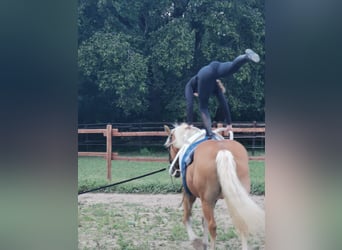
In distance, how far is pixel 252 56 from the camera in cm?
290

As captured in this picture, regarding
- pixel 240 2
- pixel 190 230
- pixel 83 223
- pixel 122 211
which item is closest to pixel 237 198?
pixel 190 230

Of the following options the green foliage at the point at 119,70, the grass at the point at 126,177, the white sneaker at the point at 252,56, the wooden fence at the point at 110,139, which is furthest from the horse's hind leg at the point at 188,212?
the white sneaker at the point at 252,56

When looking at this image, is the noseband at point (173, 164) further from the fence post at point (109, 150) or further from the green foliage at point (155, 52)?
the fence post at point (109, 150)

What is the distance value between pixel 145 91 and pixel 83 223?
101 centimetres

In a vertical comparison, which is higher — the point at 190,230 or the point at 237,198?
the point at 237,198

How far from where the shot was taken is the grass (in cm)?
313

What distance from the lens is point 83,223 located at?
3.08 m

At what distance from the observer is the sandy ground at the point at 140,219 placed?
3.04m

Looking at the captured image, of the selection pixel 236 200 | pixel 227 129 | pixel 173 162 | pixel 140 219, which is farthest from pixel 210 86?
pixel 140 219

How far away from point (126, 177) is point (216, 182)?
2.44 feet

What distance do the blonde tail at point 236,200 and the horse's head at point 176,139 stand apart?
0.41 metres

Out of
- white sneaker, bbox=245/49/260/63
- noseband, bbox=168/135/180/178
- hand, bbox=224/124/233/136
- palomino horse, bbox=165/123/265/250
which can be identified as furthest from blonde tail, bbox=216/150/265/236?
white sneaker, bbox=245/49/260/63

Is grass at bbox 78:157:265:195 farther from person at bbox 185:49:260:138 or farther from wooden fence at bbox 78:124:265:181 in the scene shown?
person at bbox 185:49:260:138

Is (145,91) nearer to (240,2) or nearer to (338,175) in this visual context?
(240,2)
